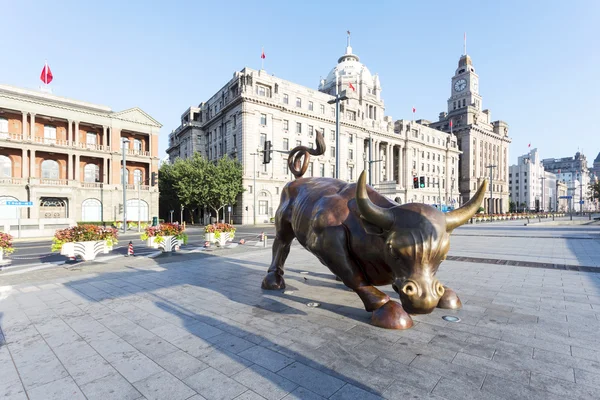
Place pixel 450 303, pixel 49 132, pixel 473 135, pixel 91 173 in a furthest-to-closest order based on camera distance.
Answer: pixel 473 135
pixel 91 173
pixel 49 132
pixel 450 303

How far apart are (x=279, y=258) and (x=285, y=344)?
294 cm

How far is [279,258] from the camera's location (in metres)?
6.69

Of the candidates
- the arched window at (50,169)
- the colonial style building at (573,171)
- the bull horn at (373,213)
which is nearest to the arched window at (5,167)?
the arched window at (50,169)

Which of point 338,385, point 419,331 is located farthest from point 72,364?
point 419,331

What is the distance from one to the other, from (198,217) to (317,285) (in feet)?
165

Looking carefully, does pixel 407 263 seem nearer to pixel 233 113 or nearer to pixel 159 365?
pixel 159 365

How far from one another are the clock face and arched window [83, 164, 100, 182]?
325 feet

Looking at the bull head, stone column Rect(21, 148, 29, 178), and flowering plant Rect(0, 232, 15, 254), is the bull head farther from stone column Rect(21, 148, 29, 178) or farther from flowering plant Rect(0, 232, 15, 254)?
stone column Rect(21, 148, 29, 178)

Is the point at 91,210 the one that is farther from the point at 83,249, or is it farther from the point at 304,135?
the point at 304,135

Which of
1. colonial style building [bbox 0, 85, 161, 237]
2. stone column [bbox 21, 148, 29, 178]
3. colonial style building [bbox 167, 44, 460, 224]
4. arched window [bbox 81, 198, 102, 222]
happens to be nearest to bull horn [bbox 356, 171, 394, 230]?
colonial style building [bbox 167, 44, 460, 224]

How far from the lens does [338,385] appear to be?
9.52 feet

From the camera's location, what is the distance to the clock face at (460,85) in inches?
3651

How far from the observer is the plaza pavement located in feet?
9.47

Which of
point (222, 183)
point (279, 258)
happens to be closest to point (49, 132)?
point (222, 183)
